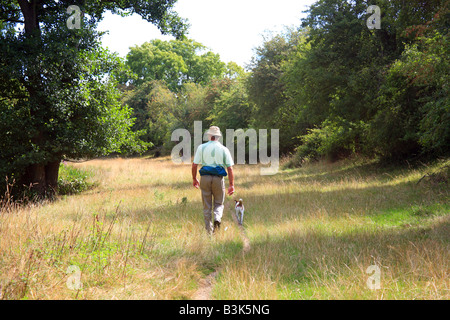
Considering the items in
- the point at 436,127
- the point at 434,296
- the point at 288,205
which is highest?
the point at 436,127

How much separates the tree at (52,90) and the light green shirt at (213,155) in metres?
8.56

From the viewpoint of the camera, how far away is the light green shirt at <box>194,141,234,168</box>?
7004mm

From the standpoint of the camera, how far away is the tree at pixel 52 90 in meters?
12.9

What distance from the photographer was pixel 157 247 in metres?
5.88

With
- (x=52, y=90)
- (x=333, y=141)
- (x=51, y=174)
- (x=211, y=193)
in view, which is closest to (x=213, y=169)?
(x=211, y=193)

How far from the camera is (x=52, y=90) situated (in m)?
13.2

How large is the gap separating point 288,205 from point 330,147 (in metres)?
16.4

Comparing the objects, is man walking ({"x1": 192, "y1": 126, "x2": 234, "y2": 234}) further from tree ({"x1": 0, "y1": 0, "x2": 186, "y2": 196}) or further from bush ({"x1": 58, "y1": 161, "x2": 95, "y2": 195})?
bush ({"x1": 58, "y1": 161, "x2": 95, "y2": 195})

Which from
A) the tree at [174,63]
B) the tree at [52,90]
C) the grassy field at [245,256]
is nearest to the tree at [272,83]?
the tree at [52,90]

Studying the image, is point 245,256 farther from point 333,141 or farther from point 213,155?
point 333,141

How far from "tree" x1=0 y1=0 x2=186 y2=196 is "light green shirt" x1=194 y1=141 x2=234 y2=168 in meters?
8.56
